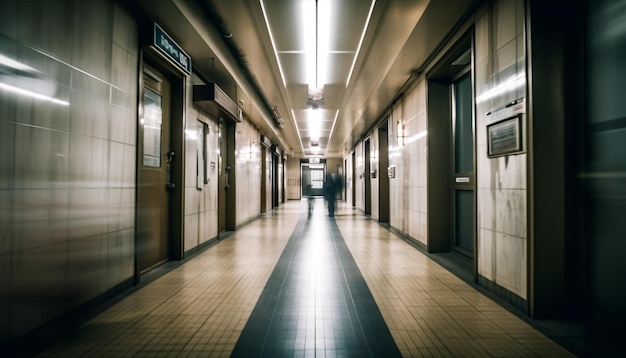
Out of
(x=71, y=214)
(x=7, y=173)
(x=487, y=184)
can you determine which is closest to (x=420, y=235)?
(x=487, y=184)

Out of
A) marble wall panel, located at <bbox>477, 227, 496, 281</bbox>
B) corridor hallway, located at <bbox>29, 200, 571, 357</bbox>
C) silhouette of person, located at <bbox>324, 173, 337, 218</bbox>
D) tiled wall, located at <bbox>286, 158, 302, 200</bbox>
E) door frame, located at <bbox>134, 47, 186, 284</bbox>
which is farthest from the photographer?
tiled wall, located at <bbox>286, 158, 302, 200</bbox>

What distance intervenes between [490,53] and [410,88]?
284 cm

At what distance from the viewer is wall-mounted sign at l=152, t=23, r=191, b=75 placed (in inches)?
134

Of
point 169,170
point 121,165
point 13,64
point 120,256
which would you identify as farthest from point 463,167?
point 13,64

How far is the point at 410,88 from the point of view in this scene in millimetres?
5918

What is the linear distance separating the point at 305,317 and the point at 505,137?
2.36 metres

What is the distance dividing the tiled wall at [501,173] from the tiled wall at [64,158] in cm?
362

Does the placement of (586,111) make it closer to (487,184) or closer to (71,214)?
(487,184)

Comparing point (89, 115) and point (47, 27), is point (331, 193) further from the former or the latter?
point (47, 27)

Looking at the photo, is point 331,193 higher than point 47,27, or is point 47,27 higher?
point 47,27

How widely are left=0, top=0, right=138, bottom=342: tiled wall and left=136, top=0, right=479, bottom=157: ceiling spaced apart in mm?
887

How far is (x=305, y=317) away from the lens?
2.57 meters

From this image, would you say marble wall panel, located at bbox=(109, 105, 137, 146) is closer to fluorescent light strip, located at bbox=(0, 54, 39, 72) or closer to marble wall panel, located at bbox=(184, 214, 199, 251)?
fluorescent light strip, located at bbox=(0, 54, 39, 72)

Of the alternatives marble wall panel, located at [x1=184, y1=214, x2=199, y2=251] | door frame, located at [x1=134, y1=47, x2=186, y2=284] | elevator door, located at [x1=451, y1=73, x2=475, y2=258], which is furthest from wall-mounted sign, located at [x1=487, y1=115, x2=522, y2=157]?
marble wall panel, located at [x1=184, y1=214, x2=199, y2=251]
